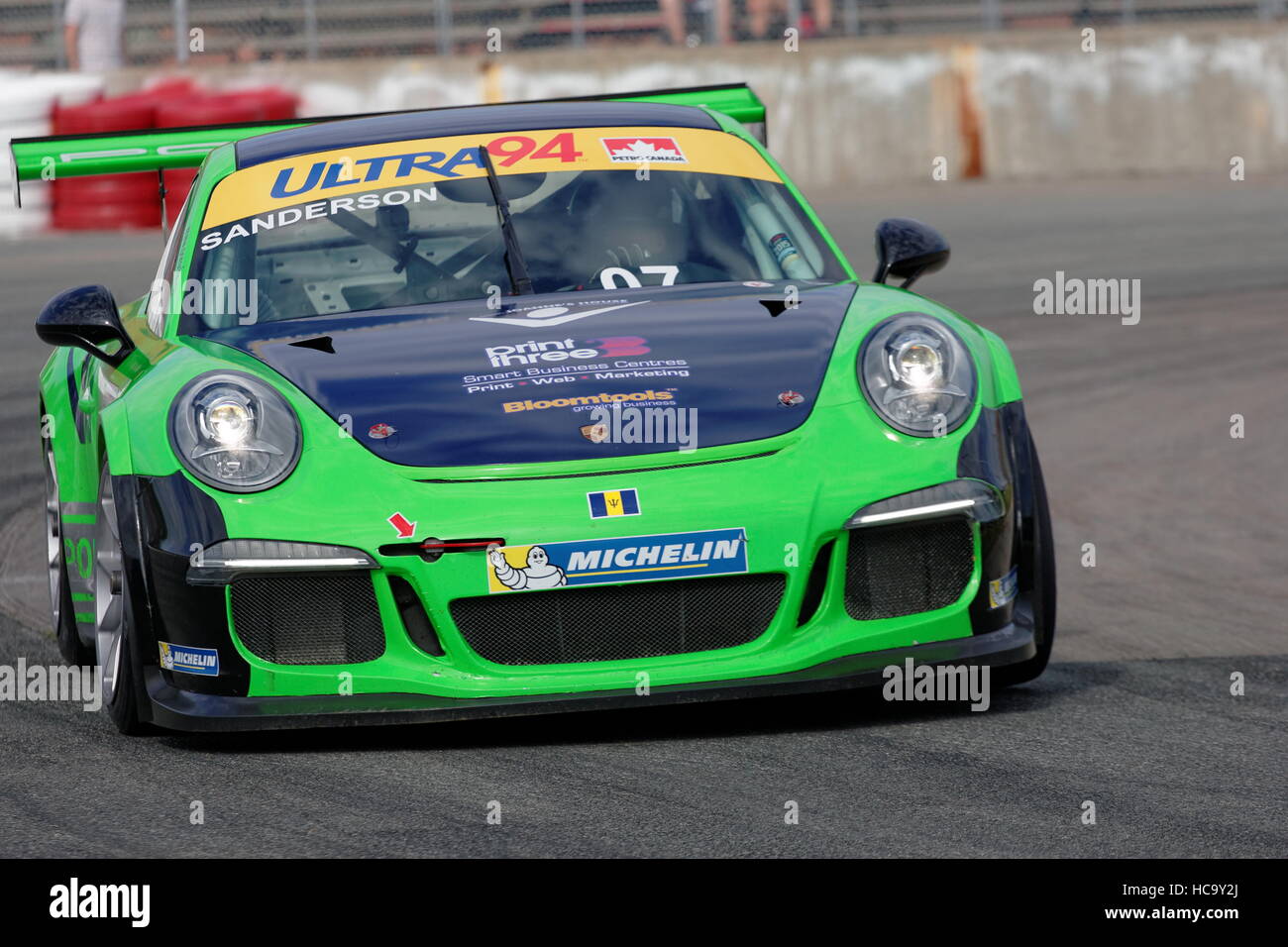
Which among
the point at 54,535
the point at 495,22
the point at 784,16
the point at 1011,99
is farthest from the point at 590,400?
the point at 495,22

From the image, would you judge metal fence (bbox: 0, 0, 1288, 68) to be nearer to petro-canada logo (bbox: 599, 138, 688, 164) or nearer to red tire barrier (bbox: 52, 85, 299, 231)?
red tire barrier (bbox: 52, 85, 299, 231)

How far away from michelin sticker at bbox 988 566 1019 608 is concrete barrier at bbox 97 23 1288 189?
57.2 feet

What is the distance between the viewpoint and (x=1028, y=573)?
4844mm

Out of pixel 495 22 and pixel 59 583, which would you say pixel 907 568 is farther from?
pixel 495 22

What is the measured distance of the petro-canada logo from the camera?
5.95 meters

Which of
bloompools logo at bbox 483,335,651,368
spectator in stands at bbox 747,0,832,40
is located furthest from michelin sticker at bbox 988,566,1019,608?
spectator in stands at bbox 747,0,832,40

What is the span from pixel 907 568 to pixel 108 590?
1811mm

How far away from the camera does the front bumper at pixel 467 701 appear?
449 cm

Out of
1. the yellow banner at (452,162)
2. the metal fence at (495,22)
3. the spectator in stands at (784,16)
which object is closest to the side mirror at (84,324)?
the yellow banner at (452,162)

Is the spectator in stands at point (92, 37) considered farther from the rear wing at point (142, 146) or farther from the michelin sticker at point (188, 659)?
the michelin sticker at point (188, 659)

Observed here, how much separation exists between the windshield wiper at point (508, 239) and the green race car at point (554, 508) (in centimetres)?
21

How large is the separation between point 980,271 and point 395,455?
1070 centimetres
